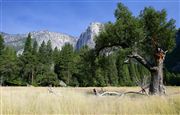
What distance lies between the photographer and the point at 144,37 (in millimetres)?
24406

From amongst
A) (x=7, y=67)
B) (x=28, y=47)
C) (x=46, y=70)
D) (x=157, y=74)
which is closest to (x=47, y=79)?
(x=46, y=70)

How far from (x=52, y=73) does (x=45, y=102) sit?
70.7 metres

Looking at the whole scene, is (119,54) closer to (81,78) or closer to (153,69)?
(153,69)

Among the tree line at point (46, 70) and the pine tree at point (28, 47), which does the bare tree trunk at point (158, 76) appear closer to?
the tree line at point (46, 70)

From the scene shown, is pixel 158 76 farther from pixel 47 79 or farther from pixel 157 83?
pixel 47 79

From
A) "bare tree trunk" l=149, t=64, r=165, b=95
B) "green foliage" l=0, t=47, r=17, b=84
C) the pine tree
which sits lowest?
"bare tree trunk" l=149, t=64, r=165, b=95

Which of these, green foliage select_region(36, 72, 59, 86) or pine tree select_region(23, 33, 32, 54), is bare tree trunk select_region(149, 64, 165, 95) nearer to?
green foliage select_region(36, 72, 59, 86)

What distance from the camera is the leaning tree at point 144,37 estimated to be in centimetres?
2222

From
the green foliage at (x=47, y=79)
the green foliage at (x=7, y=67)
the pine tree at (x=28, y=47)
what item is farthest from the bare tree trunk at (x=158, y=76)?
the pine tree at (x=28, y=47)

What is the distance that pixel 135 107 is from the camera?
28.8ft

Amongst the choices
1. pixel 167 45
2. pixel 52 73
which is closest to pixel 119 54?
pixel 167 45

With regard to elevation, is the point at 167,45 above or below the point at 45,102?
above

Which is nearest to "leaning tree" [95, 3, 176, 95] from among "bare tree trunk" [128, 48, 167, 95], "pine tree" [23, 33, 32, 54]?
"bare tree trunk" [128, 48, 167, 95]

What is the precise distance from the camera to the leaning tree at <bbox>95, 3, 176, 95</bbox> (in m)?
22.2
